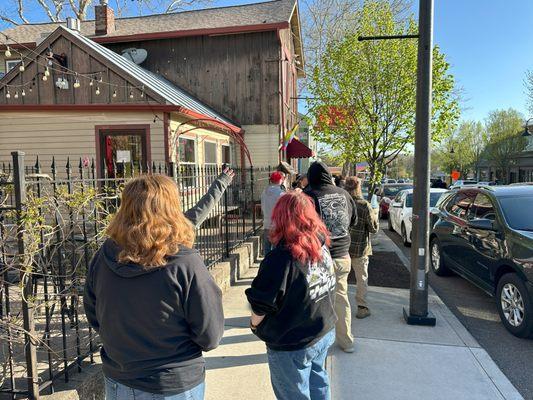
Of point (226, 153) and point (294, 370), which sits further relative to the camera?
point (226, 153)

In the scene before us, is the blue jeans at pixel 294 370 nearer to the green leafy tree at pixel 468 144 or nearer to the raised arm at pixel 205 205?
the raised arm at pixel 205 205

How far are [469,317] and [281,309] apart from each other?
410 centimetres

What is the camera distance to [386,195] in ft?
59.7

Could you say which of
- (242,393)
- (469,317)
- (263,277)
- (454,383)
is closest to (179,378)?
(263,277)

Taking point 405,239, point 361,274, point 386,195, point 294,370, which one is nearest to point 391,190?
point 386,195

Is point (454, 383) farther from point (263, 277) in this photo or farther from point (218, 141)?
point (218, 141)

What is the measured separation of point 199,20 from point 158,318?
16.0 m

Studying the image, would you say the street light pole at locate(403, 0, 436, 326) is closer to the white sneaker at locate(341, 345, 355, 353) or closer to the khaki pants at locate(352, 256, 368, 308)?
the khaki pants at locate(352, 256, 368, 308)

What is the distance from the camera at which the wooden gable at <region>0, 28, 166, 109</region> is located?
10641mm

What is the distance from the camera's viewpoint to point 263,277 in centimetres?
226

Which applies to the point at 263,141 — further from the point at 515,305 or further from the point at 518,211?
the point at 515,305

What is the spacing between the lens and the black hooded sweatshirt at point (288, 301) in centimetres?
225

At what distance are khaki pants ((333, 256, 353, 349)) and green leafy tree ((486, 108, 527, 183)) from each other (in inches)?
1720

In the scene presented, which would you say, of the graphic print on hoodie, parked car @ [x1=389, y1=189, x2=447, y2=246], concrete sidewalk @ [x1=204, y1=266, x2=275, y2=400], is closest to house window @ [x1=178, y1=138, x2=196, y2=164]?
parked car @ [x1=389, y1=189, x2=447, y2=246]
